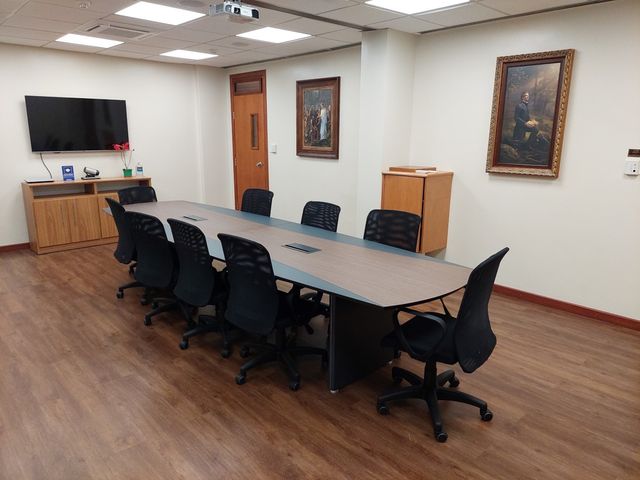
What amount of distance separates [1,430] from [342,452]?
1871 mm

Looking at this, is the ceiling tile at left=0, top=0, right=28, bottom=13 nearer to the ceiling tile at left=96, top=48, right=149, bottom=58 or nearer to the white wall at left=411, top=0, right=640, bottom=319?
the ceiling tile at left=96, top=48, right=149, bottom=58

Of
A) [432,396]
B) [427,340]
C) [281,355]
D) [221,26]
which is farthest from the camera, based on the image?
[221,26]

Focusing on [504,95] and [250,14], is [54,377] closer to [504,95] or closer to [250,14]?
[250,14]

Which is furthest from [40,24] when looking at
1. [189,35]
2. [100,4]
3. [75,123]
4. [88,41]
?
[75,123]

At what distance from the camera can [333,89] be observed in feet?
19.6

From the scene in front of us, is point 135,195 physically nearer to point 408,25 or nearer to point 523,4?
point 408,25

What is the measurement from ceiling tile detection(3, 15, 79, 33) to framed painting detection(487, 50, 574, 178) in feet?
14.2

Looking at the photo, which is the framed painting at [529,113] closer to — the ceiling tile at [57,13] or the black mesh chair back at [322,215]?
the black mesh chair back at [322,215]

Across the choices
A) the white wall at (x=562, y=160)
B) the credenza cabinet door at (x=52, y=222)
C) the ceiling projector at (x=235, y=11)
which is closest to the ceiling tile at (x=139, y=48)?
the credenza cabinet door at (x=52, y=222)

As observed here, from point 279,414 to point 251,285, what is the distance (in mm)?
778

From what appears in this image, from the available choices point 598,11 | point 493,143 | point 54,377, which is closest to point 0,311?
point 54,377

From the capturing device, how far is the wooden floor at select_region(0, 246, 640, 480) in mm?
2252

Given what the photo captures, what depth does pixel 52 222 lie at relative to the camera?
593 centimetres

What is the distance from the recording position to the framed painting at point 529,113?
159 inches
